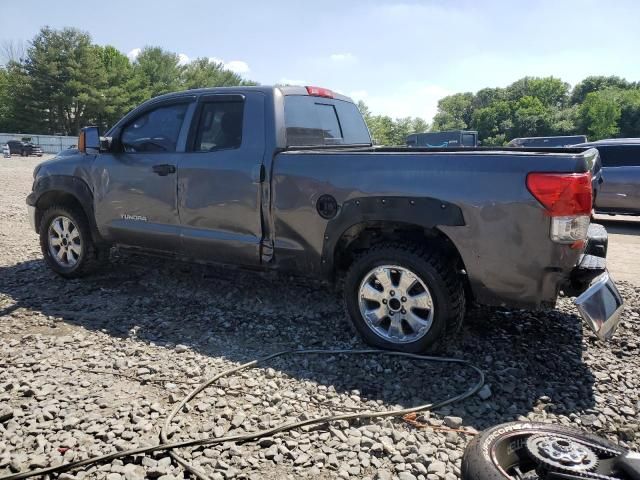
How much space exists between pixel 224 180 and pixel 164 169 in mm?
700

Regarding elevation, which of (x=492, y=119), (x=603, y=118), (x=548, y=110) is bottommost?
(x=603, y=118)

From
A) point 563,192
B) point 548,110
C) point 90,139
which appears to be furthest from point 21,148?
point 548,110

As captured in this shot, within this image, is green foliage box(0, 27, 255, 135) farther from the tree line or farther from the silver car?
the silver car

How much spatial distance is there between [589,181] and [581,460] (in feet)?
5.45

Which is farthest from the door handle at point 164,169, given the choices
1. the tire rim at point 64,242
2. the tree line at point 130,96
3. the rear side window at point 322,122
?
the tree line at point 130,96

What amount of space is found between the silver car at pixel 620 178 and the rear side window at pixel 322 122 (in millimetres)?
6480

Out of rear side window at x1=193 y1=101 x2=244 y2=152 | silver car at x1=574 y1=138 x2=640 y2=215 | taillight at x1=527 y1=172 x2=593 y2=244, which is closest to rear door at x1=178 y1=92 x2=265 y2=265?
rear side window at x1=193 y1=101 x2=244 y2=152

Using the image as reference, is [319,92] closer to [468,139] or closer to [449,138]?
[468,139]

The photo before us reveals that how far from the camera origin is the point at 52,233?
5.51m

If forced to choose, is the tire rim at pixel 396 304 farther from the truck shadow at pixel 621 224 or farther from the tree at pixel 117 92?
the tree at pixel 117 92

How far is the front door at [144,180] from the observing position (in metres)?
4.63

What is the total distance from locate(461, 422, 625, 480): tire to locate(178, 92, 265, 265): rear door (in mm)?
2422

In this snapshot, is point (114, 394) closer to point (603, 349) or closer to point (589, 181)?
point (589, 181)

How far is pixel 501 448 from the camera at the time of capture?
2244mm
